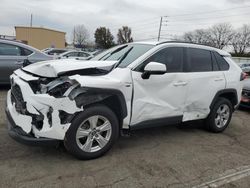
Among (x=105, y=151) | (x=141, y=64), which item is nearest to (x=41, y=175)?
A: (x=105, y=151)

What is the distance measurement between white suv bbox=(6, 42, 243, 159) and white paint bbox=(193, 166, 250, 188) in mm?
1236

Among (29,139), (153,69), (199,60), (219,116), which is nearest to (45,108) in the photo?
(29,139)

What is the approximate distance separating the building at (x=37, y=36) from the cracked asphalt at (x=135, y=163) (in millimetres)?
35953

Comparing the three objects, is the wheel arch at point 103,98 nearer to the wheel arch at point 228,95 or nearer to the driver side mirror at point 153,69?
the driver side mirror at point 153,69

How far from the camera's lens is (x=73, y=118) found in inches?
129

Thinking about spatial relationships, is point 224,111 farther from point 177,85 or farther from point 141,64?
point 141,64

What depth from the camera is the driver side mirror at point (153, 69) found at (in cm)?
376

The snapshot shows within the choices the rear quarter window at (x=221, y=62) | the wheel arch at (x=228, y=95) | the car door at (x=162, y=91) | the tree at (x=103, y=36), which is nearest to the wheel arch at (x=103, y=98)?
the car door at (x=162, y=91)

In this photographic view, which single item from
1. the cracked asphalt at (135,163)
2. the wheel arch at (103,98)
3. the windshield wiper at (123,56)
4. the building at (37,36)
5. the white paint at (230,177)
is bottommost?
the white paint at (230,177)

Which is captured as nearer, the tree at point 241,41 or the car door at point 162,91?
the car door at point 162,91

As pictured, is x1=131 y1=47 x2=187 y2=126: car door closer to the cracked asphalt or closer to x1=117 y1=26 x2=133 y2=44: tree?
the cracked asphalt

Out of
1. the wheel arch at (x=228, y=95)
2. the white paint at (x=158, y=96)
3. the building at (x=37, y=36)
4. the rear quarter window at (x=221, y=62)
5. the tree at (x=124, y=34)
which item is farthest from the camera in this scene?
the tree at (x=124, y=34)

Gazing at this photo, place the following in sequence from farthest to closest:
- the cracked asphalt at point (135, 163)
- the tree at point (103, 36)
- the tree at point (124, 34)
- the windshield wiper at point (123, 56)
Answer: the tree at point (124, 34) < the tree at point (103, 36) < the windshield wiper at point (123, 56) < the cracked asphalt at point (135, 163)

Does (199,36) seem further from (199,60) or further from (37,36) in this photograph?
(199,60)
